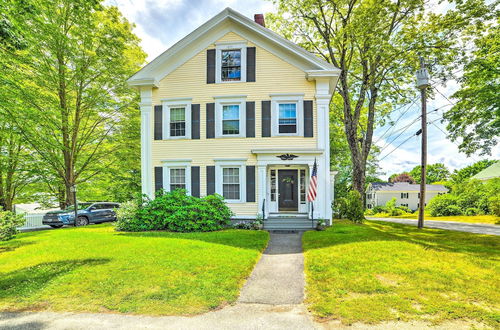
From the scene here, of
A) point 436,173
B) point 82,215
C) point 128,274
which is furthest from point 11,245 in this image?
point 436,173

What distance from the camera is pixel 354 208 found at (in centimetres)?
1359

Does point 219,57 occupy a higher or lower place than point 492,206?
higher

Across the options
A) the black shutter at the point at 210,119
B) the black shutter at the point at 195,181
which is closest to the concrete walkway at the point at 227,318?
the black shutter at the point at 195,181

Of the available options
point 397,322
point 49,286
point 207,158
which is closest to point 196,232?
point 207,158

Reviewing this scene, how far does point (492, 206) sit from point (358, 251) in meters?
15.6

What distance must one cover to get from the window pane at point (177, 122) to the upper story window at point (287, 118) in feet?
15.8

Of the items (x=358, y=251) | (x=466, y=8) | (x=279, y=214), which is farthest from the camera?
(x=466, y=8)

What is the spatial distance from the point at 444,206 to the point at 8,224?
2707 centimetres

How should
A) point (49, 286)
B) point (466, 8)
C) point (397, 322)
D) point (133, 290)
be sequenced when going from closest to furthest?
point (397, 322) < point (133, 290) < point (49, 286) < point (466, 8)

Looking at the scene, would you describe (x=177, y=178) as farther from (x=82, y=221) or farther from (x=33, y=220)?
(x=33, y=220)

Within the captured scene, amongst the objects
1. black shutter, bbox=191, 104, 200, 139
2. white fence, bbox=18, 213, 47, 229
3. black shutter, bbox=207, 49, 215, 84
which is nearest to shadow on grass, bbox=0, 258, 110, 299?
black shutter, bbox=191, 104, 200, 139

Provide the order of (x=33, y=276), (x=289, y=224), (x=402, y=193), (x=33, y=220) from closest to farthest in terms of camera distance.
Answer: (x=33, y=276) < (x=289, y=224) < (x=33, y=220) < (x=402, y=193)

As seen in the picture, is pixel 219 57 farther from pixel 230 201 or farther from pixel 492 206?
pixel 492 206

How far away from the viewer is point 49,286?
5.10m
